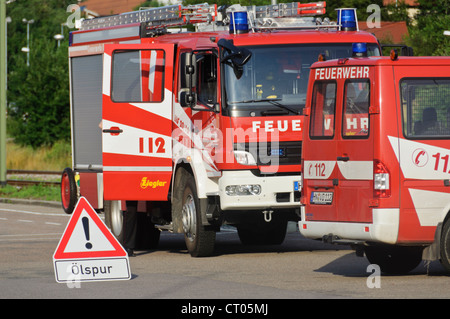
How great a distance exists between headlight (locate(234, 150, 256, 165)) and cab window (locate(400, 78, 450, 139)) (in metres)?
3.02

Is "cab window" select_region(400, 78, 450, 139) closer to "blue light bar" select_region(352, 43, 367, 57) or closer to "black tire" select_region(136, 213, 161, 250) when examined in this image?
"blue light bar" select_region(352, 43, 367, 57)

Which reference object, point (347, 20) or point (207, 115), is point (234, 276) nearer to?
point (207, 115)

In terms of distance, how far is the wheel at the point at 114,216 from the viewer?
17.0 m

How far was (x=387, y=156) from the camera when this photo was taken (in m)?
11.6

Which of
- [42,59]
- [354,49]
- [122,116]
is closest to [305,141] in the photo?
[354,49]

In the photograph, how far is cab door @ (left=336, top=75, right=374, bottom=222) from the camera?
11773 millimetres

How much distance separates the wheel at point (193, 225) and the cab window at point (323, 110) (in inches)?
106

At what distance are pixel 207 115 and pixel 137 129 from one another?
1.26 metres

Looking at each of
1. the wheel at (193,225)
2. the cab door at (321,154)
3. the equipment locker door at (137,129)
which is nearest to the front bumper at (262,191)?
the wheel at (193,225)

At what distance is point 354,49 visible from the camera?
12.7 m

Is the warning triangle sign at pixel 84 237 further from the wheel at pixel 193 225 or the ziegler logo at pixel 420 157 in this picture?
the wheel at pixel 193 225

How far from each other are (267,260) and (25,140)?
1437 inches

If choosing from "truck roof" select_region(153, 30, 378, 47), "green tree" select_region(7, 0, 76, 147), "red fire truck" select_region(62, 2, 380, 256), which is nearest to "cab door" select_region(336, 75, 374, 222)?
"red fire truck" select_region(62, 2, 380, 256)

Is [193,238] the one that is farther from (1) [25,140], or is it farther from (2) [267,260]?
(1) [25,140]
